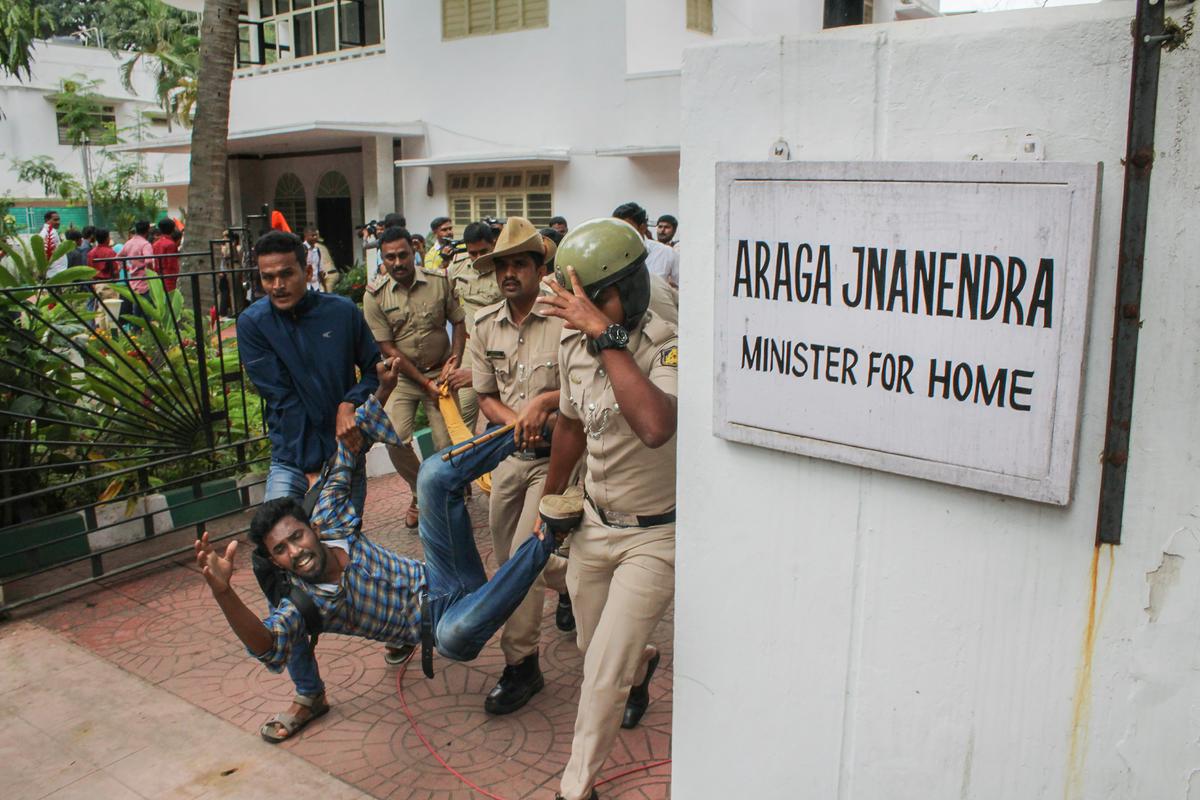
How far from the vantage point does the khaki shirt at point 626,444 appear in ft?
9.96

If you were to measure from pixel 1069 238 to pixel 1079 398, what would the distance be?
0.33 metres

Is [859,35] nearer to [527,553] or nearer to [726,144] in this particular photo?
[726,144]

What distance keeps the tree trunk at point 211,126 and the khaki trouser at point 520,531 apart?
656cm

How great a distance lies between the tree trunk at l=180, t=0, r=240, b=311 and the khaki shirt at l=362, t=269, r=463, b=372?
14.8ft

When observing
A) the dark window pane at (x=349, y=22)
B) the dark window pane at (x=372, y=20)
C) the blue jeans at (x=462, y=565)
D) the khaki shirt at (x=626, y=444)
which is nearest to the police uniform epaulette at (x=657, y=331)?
the khaki shirt at (x=626, y=444)

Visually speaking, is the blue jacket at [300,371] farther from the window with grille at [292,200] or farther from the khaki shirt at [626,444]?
the window with grille at [292,200]

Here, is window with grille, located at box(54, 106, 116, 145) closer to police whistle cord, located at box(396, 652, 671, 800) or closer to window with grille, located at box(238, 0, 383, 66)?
window with grille, located at box(238, 0, 383, 66)

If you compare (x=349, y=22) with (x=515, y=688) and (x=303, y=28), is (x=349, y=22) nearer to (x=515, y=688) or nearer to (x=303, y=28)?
(x=303, y=28)

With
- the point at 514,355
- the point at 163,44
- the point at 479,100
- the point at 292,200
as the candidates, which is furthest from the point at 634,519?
the point at 163,44

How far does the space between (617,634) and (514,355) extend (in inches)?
59.6

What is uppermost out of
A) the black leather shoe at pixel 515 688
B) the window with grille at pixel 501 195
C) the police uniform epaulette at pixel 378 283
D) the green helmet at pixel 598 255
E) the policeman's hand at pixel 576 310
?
the window with grille at pixel 501 195

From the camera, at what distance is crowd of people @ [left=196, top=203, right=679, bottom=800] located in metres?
2.98

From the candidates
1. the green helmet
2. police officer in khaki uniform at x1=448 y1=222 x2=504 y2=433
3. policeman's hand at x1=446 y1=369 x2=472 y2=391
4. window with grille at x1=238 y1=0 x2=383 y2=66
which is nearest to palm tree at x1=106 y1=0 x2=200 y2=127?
window with grille at x1=238 y1=0 x2=383 y2=66

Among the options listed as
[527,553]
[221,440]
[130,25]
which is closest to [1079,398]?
[527,553]
